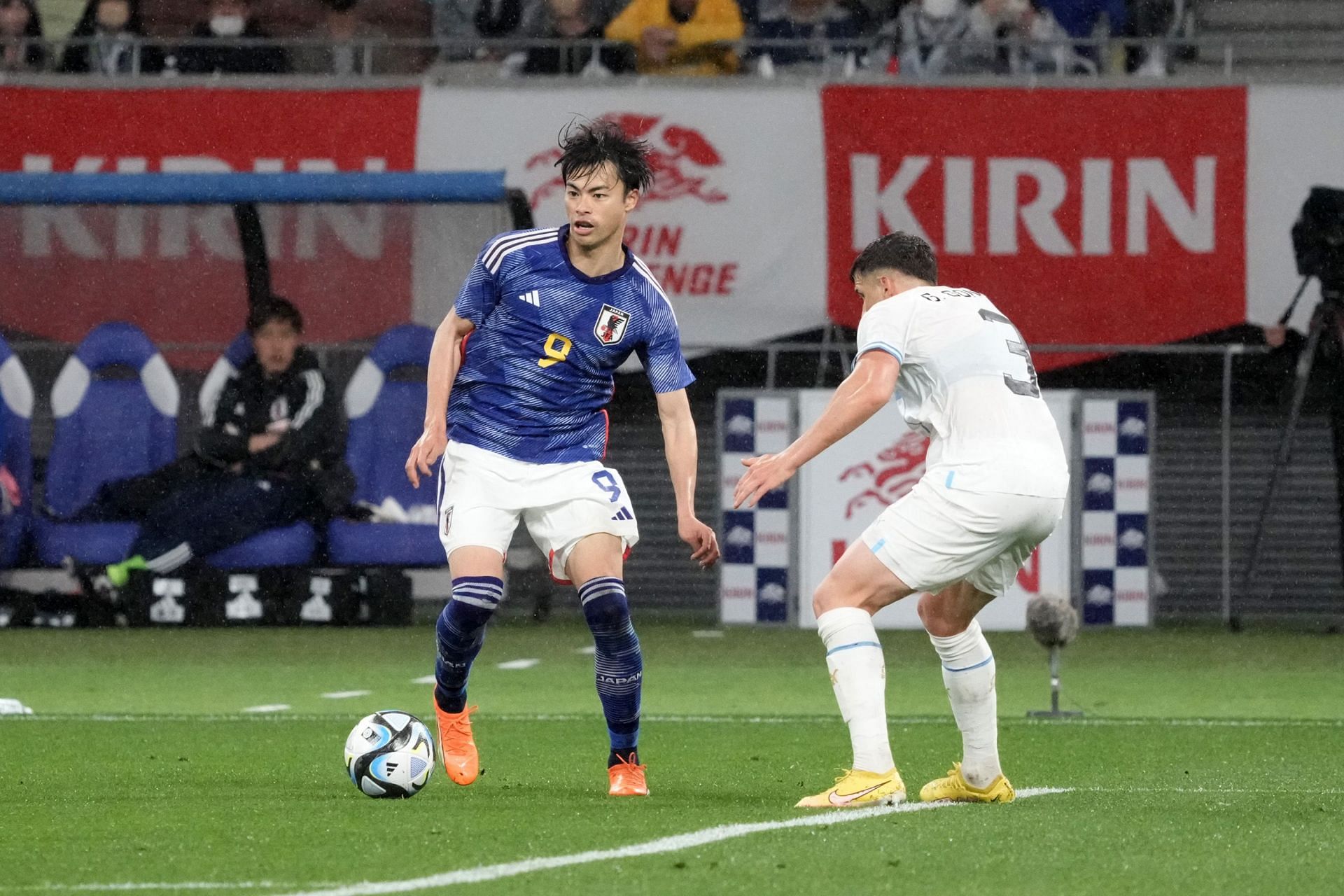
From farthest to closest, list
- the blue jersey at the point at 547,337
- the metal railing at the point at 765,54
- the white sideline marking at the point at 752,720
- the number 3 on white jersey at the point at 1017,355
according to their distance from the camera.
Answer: the metal railing at the point at 765,54 < the white sideline marking at the point at 752,720 < the blue jersey at the point at 547,337 < the number 3 on white jersey at the point at 1017,355

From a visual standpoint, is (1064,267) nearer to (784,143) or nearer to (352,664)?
(784,143)

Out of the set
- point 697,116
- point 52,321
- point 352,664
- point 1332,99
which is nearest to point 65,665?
point 352,664

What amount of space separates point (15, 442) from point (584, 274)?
30.7 feet

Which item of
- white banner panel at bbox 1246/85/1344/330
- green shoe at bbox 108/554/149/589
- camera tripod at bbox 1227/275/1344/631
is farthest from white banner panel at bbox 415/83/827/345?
green shoe at bbox 108/554/149/589

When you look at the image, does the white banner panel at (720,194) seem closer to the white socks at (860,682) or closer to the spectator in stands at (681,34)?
the spectator in stands at (681,34)

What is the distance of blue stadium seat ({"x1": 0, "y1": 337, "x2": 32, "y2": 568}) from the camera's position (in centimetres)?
1509

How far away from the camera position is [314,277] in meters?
16.1

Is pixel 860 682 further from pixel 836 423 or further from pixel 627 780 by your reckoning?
pixel 627 780

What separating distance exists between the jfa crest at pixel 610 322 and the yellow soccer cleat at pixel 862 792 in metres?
1.50

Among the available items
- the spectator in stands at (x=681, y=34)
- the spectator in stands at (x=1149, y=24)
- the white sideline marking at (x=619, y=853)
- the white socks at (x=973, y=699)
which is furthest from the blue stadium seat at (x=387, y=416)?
the white sideline marking at (x=619, y=853)

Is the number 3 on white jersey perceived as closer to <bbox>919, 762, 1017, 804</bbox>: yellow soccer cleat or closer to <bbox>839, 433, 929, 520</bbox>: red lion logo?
<bbox>919, 762, 1017, 804</bbox>: yellow soccer cleat

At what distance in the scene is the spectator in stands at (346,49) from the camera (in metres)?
16.1

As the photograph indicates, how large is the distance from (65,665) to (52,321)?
14.3 ft

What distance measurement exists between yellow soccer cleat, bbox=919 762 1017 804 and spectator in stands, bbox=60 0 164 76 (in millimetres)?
10591
